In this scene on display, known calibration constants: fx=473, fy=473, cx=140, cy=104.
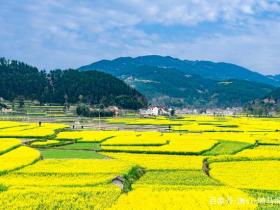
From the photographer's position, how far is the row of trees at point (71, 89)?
124 meters

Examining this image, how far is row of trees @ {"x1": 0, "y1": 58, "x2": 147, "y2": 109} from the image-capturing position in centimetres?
12375

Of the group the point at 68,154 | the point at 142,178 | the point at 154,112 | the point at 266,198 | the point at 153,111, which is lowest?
the point at 266,198

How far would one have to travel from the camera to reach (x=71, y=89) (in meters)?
128

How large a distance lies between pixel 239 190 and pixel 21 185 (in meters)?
9.66

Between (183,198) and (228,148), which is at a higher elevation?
(228,148)

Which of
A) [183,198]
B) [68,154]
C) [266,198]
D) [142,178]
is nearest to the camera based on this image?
[183,198]

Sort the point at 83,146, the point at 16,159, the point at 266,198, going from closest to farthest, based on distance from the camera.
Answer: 1. the point at 266,198
2. the point at 16,159
3. the point at 83,146

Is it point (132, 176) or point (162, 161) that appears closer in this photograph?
point (132, 176)

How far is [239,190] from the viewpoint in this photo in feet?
67.8

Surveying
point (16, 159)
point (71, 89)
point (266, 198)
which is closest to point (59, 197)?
point (266, 198)

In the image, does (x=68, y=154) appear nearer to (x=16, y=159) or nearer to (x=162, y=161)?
(x=16, y=159)

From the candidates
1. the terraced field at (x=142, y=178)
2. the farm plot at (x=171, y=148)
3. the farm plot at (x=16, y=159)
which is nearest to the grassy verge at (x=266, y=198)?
the terraced field at (x=142, y=178)

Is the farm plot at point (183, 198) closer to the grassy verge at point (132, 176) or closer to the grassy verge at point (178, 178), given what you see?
the grassy verge at point (132, 176)

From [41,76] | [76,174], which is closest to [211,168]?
[76,174]
